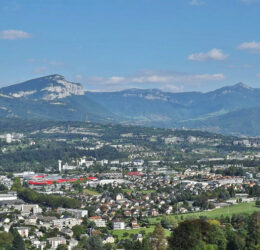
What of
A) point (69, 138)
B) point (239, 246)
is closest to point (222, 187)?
point (239, 246)

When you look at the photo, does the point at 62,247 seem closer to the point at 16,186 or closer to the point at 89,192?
the point at 89,192

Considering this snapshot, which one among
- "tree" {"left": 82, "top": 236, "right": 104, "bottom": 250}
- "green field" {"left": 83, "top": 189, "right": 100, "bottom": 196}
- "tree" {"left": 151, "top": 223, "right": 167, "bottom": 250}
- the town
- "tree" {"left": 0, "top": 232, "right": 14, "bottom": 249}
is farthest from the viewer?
"green field" {"left": 83, "top": 189, "right": 100, "bottom": 196}

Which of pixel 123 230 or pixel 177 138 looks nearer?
pixel 123 230

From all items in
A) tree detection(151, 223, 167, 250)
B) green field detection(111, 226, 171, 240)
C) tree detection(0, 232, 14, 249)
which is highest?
tree detection(151, 223, 167, 250)

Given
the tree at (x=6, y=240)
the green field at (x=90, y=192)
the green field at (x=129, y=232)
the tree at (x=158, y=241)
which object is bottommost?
the green field at (x=129, y=232)

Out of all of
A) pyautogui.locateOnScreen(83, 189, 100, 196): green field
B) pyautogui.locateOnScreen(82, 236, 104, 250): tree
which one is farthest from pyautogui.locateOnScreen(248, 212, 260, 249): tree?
pyautogui.locateOnScreen(83, 189, 100, 196): green field

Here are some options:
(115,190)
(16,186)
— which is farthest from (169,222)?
(16,186)

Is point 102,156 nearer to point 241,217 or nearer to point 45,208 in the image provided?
point 45,208

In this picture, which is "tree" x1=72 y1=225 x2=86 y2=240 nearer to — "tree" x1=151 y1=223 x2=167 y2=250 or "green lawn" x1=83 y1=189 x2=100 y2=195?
"tree" x1=151 y1=223 x2=167 y2=250

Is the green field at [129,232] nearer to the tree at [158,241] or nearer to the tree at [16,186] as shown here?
the tree at [158,241]

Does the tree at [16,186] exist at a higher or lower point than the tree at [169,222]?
higher

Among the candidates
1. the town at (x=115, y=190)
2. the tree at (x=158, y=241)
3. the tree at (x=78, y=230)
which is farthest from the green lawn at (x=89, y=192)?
the tree at (x=158, y=241)
